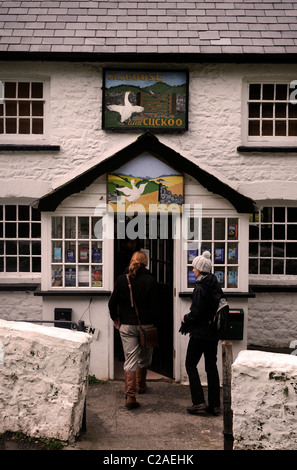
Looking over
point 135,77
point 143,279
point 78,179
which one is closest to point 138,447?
point 143,279

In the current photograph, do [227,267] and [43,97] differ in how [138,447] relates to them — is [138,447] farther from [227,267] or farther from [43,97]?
[43,97]

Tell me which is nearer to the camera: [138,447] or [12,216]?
[138,447]

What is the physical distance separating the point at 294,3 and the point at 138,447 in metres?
8.39

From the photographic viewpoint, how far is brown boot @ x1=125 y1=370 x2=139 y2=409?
23.9 feet

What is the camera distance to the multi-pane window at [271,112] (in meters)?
9.85

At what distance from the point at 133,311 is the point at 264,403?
2379mm

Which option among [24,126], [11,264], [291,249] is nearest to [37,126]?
[24,126]

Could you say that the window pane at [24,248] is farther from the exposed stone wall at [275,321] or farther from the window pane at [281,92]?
the window pane at [281,92]

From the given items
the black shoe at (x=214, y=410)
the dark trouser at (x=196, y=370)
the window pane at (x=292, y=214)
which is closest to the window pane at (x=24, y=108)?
the window pane at (x=292, y=214)

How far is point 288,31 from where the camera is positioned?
9672mm

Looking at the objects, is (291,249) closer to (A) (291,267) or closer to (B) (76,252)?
(A) (291,267)

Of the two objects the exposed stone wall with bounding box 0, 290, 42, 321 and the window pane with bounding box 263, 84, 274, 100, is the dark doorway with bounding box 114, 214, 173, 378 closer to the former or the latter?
the exposed stone wall with bounding box 0, 290, 42, 321

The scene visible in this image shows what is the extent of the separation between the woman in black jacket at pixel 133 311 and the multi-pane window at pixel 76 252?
141cm

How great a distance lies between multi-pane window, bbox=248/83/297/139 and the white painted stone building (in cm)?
2
